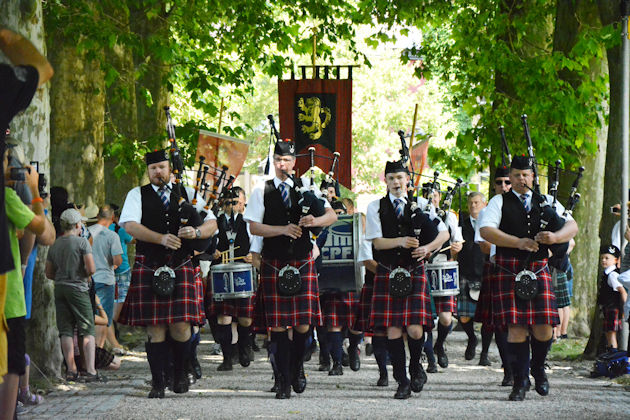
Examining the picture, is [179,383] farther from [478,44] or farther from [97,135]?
[478,44]

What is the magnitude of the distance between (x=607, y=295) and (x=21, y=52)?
848 cm

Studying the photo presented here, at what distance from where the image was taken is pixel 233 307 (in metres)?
11.9

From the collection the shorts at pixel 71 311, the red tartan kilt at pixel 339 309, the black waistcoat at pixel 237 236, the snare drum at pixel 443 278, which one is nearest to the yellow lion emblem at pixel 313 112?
the black waistcoat at pixel 237 236

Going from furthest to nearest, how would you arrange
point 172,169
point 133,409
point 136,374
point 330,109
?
1. point 330,109
2. point 136,374
3. point 172,169
4. point 133,409

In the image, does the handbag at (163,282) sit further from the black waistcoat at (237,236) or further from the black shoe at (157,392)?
the black waistcoat at (237,236)

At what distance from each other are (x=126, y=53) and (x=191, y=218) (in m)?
7.58

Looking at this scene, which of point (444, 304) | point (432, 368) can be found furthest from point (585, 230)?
point (432, 368)

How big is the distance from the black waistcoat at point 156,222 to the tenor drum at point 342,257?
254cm

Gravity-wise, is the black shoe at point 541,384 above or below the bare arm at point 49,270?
below

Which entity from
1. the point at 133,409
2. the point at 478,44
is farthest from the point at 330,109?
the point at 133,409

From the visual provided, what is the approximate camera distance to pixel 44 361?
9.77 meters

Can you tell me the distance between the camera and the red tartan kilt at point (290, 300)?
9.02 m

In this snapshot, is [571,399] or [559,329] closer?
[571,399]

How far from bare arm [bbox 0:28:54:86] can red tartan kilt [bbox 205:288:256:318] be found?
7.43m
